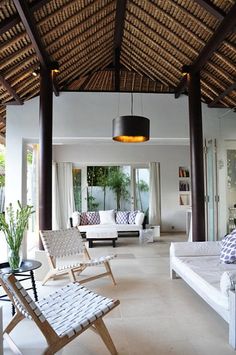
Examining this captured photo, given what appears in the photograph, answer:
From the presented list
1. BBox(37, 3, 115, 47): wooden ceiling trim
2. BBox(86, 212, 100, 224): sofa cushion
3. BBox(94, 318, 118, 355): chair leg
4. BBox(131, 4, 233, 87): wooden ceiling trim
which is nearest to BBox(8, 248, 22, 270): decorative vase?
BBox(94, 318, 118, 355): chair leg

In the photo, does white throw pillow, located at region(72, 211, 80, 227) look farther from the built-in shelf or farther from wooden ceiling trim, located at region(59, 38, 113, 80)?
wooden ceiling trim, located at region(59, 38, 113, 80)

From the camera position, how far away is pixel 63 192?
31.2 feet

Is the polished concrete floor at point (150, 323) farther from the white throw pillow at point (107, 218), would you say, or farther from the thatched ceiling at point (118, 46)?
the white throw pillow at point (107, 218)

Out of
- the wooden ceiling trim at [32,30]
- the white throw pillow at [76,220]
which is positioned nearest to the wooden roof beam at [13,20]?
the wooden ceiling trim at [32,30]

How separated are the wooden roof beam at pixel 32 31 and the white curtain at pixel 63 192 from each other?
14.8 ft

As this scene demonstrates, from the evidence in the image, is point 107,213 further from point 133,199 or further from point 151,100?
point 151,100

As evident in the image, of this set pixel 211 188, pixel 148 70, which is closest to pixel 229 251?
pixel 211 188

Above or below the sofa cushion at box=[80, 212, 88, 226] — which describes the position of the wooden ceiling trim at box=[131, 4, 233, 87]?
above

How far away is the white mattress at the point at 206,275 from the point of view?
8.76ft

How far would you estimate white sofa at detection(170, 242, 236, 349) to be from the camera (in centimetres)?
250

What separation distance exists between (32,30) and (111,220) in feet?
18.3

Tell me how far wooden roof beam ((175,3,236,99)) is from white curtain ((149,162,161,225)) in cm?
391

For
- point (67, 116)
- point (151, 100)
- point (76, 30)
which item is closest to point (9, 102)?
point (67, 116)

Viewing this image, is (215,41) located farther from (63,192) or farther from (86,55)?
(63,192)
